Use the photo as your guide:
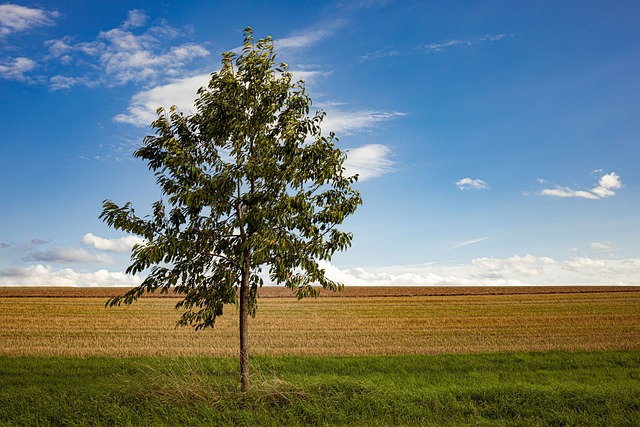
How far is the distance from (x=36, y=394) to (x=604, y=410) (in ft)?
42.3

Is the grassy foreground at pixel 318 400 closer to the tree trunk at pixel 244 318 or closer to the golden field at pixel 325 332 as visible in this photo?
the tree trunk at pixel 244 318

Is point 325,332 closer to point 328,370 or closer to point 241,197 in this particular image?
point 328,370

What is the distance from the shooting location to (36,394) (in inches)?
485

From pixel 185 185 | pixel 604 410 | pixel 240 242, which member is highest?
pixel 185 185

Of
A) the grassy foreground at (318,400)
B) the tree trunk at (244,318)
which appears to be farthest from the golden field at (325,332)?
the tree trunk at (244,318)

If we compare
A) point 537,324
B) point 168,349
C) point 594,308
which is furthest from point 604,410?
point 594,308

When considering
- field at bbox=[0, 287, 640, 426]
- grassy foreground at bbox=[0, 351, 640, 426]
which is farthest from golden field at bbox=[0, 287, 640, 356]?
grassy foreground at bbox=[0, 351, 640, 426]

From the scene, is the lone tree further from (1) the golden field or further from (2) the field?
(1) the golden field

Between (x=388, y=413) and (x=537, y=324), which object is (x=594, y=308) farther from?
(x=388, y=413)

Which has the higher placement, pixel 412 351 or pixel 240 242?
pixel 240 242

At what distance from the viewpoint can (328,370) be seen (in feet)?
53.8

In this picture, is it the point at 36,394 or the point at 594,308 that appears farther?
the point at 594,308

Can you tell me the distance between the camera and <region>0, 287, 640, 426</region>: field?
10578 mm

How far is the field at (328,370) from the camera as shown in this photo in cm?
1058
